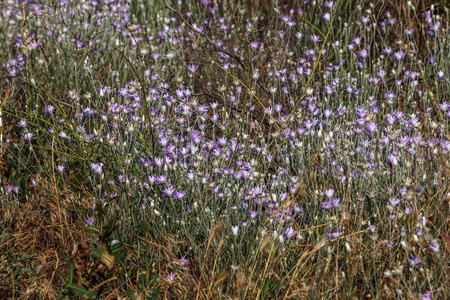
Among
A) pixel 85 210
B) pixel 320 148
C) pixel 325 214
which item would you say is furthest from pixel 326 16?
pixel 85 210

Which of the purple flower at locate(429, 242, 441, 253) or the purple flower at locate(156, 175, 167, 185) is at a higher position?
the purple flower at locate(429, 242, 441, 253)

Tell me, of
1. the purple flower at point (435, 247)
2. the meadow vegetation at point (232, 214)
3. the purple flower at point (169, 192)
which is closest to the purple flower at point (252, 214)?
the meadow vegetation at point (232, 214)

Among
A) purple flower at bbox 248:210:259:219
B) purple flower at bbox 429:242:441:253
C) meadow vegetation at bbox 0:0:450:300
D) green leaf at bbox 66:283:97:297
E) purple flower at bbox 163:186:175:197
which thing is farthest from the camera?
purple flower at bbox 163:186:175:197

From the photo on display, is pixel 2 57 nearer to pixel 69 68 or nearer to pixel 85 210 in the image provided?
pixel 69 68

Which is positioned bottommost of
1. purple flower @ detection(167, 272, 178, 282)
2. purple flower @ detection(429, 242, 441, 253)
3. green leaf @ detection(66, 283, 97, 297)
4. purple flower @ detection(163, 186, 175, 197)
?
purple flower @ detection(167, 272, 178, 282)

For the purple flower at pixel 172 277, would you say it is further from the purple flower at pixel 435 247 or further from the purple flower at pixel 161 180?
the purple flower at pixel 435 247

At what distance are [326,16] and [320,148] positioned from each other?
1538 mm

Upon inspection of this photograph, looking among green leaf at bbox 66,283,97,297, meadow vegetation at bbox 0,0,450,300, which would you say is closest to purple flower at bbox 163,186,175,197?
meadow vegetation at bbox 0,0,450,300

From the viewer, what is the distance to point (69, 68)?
13.2ft

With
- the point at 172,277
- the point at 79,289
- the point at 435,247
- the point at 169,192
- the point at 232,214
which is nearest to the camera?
the point at 435,247

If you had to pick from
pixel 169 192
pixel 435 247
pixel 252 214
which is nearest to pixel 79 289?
pixel 169 192

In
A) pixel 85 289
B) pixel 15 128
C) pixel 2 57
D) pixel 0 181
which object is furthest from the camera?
pixel 2 57

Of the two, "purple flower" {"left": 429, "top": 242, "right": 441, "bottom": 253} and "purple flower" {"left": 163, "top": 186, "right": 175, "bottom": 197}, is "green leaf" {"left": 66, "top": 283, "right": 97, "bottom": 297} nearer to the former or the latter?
"purple flower" {"left": 163, "top": 186, "right": 175, "bottom": 197}

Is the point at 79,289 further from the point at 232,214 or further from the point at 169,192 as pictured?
the point at 232,214
